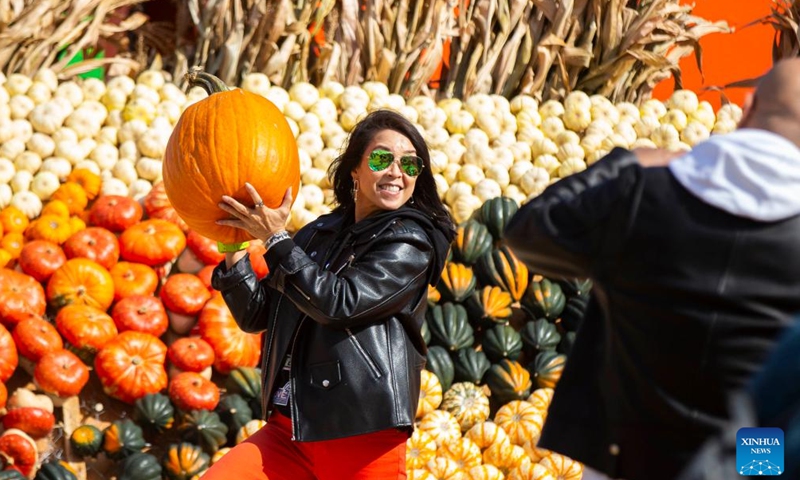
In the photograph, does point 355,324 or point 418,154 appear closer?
point 355,324

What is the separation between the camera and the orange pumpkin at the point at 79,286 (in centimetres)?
561

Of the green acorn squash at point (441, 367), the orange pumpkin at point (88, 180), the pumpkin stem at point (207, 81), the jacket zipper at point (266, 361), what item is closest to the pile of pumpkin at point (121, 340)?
the orange pumpkin at point (88, 180)

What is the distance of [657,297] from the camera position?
1937mm

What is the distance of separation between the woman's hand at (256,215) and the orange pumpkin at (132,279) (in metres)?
2.75

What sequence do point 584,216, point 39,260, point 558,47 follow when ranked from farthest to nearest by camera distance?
point 558,47 → point 39,260 → point 584,216

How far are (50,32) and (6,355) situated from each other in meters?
2.76

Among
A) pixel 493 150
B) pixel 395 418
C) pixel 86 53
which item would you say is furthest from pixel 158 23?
pixel 395 418

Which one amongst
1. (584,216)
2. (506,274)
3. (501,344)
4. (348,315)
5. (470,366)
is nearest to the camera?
(584,216)

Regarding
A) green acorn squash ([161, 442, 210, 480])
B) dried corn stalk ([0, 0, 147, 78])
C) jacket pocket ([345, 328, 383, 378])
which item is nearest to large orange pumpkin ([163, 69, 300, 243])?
jacket pocket ([345, 328, 383, 378])

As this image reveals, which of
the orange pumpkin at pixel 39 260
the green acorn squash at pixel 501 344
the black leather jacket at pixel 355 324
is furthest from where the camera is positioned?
the green acorn squash at pixel 501 344

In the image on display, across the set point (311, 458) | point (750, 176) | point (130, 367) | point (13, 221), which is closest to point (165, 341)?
point (130, 367)

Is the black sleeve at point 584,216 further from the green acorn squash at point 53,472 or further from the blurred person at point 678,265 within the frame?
the green acorn squash at point 53,472

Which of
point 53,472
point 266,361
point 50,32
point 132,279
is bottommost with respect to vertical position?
point 53,472

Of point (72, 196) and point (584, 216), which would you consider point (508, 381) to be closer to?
point (72, 196)
